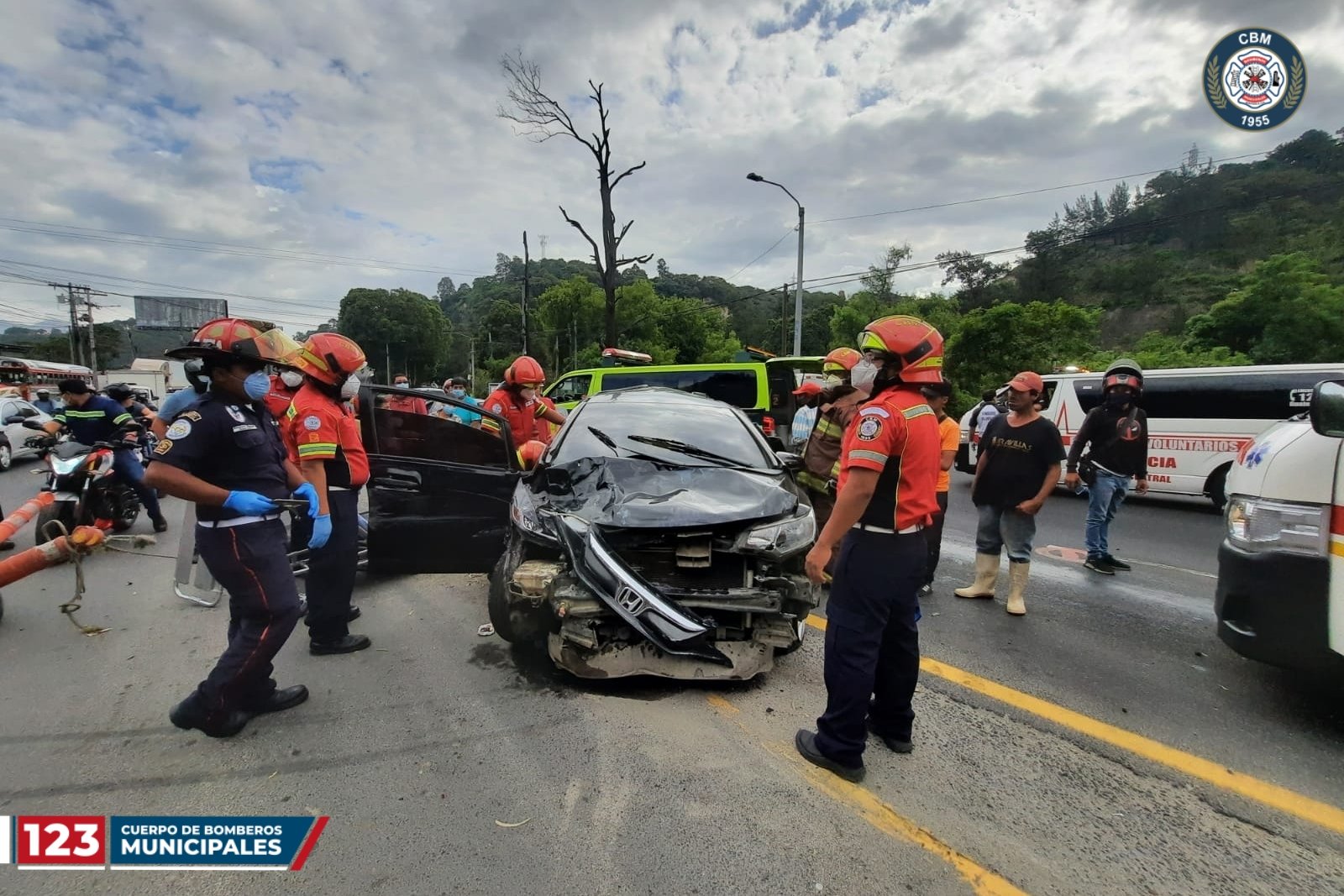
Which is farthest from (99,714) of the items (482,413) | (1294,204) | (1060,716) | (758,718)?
(1294,204)

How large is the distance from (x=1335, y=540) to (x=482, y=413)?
4.60 m

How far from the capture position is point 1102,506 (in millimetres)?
5109

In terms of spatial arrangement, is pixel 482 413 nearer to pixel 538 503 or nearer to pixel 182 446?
pixel 538 503

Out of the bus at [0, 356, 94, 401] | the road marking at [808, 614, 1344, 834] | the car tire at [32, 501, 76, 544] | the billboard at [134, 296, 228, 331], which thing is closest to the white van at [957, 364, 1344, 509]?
the road marking at [808, 614, 1344, 834]

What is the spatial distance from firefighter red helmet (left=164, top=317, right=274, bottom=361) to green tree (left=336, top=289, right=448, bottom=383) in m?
55.2

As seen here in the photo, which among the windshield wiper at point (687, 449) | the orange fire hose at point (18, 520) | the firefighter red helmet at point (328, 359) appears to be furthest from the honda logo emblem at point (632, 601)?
the orange fire hose at point (18, 520)

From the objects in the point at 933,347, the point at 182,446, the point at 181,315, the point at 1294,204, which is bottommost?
the point at 182,446

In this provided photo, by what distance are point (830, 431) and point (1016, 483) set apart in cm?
134

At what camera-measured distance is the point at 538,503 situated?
315 cm

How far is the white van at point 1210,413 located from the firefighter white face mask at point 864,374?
22.0 ft

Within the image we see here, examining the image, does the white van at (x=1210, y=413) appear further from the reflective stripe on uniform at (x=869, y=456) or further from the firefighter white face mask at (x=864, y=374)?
the reflective stripe on uniform at (x=869, y=456)

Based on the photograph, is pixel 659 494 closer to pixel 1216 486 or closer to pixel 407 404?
pixel 407 404

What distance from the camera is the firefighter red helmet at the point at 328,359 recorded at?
3.24 meters

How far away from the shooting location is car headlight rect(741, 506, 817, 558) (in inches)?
110
